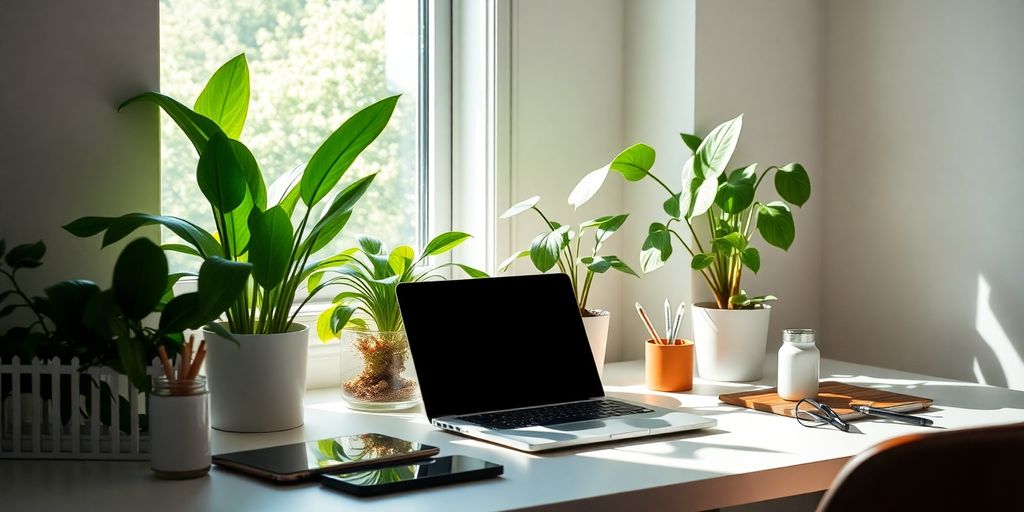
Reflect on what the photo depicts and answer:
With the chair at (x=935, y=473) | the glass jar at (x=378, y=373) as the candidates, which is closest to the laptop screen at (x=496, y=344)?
the glass jar at (x=378, y=373)

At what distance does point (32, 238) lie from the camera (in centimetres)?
152

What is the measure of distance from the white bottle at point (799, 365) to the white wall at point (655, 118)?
42cm

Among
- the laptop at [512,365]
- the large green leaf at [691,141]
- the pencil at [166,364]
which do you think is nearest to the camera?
the pencil at [166,364]

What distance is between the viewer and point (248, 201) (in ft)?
5.02

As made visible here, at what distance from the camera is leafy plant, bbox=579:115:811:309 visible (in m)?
1.85

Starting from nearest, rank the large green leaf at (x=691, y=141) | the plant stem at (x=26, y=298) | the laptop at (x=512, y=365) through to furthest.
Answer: the plant stem at (x=26, y=298)
the laptop at (x=512, y=365)
the large green leaf at (x=691, y=141)

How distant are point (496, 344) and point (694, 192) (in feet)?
1.73

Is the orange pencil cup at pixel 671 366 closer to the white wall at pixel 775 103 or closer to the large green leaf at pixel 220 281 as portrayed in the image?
the white wall at pixel 775 103

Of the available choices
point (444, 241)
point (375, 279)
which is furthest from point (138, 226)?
point (444, 241)

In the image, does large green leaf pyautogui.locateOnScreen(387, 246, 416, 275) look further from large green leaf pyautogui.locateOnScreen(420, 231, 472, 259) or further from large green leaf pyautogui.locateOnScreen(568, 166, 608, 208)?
large green leaf pyautogui.locateOnScreen(568, 166, 608, 208)

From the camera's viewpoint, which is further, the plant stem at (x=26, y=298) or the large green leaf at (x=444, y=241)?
the large green leaf at (x=444, y=241)

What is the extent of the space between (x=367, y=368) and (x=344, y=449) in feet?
1.21

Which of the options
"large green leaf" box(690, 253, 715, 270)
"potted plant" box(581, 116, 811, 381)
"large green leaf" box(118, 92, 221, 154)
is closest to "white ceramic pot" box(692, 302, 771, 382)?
"potted plant" box(581, 116, 811, 381)

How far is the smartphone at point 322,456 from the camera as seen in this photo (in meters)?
1.21
